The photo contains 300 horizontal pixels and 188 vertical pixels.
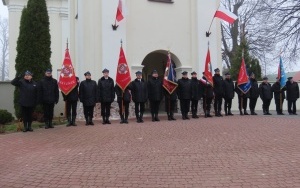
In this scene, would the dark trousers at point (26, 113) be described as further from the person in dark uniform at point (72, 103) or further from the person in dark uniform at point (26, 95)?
the person in dark uniform at point (72, 103)

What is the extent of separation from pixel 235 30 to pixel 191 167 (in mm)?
29493

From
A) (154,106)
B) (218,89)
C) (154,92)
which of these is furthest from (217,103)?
(154,92)

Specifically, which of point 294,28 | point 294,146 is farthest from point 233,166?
point 294,28

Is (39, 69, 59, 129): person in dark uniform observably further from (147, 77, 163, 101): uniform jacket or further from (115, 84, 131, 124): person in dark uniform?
(147, 77, 163, 101): uniform jacket

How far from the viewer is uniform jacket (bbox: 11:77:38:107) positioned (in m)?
10.3

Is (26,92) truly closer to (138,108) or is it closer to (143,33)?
(138,108)

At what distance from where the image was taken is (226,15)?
15312mm

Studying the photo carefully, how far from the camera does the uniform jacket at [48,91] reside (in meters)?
10.7

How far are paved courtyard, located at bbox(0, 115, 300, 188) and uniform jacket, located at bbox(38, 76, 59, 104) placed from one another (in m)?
1.35

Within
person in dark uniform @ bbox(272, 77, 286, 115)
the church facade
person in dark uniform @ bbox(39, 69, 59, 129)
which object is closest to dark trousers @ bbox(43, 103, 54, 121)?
person in dark uniform @ bbox(39, 69, 59, 129)

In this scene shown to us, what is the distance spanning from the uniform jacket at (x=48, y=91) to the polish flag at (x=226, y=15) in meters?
8.35

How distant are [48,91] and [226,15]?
8709 millimetres

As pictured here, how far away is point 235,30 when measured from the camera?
109 ft

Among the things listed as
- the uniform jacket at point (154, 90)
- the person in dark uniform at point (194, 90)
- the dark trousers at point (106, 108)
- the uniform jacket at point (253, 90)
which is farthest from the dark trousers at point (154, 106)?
the uniform jacket at point (253, 90)
